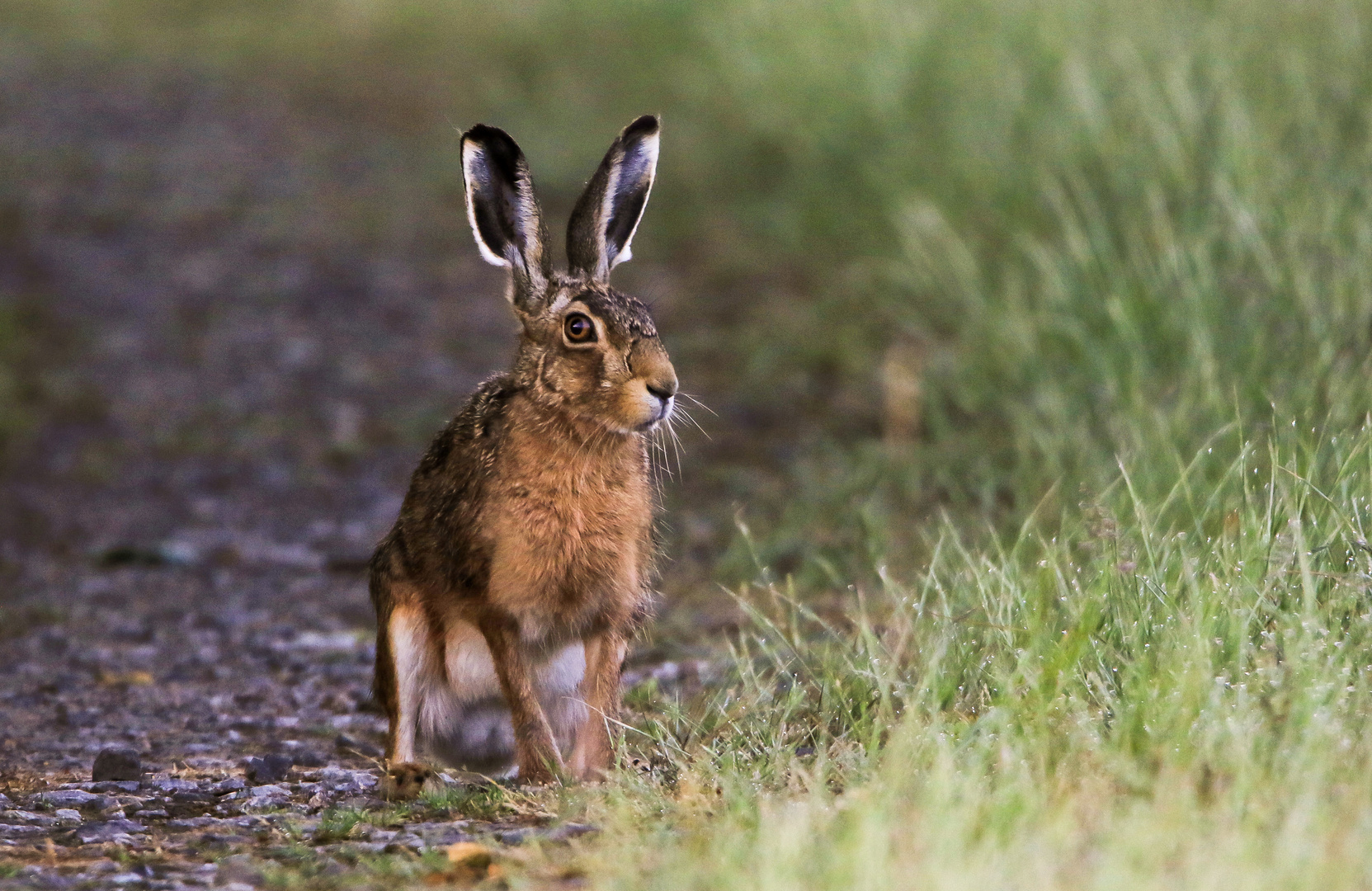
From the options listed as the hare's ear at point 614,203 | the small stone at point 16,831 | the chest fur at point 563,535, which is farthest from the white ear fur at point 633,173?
the small stone at point 16,831

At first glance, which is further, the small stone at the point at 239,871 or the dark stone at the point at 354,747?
the dark stone at the point at 354,747

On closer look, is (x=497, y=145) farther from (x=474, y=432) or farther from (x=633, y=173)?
(x=474, y=432)

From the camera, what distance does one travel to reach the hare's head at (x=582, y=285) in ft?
14.8

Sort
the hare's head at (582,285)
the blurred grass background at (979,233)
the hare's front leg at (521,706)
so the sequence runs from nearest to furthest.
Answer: the hare's front leg at (521,706), the hare's head at (582,285), the blurred grass background at (979,233)

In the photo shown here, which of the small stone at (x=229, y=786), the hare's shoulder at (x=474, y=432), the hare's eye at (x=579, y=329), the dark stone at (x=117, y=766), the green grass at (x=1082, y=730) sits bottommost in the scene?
the small stone at (x=229, y=786)

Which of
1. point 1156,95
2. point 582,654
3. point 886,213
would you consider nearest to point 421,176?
point 886,213

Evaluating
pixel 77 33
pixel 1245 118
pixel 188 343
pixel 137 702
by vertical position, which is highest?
pixel 77 33

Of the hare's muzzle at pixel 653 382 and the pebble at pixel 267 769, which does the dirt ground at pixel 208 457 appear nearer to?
the pebble at pixel 267 769

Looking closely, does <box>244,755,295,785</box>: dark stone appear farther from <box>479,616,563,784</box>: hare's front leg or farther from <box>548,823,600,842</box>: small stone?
<box>548,823,600,842</box>: small stone

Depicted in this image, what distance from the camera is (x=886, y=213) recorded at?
28.9ft

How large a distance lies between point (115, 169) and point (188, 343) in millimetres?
3804

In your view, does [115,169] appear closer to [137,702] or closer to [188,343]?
[188,343]

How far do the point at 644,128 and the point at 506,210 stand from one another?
0.46 meters

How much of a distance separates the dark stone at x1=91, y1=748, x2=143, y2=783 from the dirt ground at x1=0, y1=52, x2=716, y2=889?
8 centimetres
